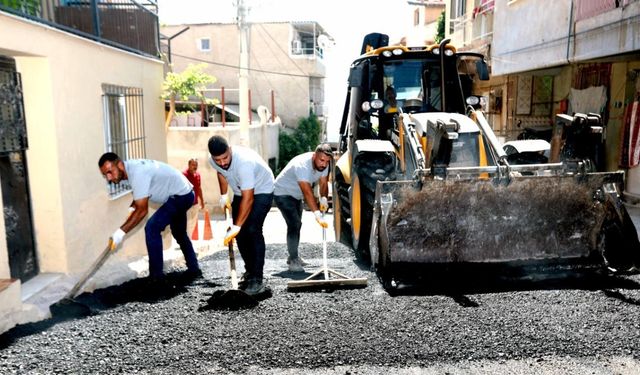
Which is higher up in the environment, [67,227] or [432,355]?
[67,227]

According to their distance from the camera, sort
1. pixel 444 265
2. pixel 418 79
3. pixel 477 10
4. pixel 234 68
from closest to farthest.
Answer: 1. pixel 444 265
2. pixel 418 79
3. pixel 477 10
4. pixel 234 68

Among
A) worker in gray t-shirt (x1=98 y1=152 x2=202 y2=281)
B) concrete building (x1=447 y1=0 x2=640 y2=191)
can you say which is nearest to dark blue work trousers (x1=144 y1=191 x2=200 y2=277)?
worker in gray t-shirt (x1=98 y1=152 x2=202 y2=281)

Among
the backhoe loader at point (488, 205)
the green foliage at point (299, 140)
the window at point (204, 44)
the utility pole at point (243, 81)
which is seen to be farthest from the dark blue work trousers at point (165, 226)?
the window at point (204, 44)

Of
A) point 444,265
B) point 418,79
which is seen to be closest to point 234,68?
point 418,79

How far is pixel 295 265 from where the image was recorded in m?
5.71

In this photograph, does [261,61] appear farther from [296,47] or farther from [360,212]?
[360,212]

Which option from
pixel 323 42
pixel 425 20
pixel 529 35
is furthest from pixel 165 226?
pixel 425 20

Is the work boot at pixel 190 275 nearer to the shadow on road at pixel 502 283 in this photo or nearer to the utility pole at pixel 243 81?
the shadow on road at pixel 502 283

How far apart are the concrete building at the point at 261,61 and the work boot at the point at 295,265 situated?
1963 cm

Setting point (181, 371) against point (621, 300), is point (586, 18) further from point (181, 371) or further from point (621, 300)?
point (181, 371)

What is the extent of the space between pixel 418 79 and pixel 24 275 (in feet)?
14.8

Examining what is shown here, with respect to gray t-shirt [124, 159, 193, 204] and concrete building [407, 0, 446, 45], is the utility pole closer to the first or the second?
gray t-shirt [124, 159, 193, 204]

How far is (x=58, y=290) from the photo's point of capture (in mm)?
4723

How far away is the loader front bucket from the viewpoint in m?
4.31
